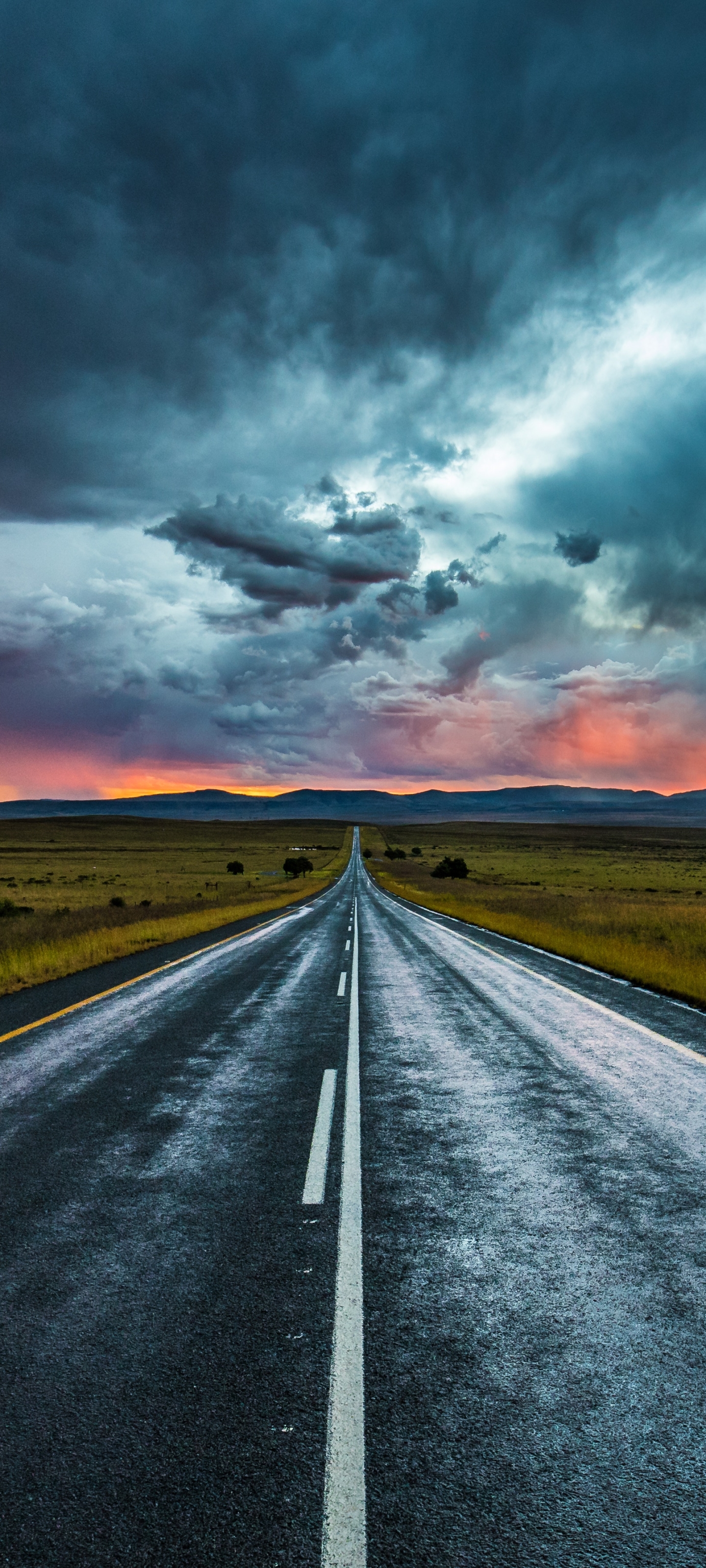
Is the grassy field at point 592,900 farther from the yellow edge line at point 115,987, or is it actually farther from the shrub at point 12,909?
the shrub at point 12,909

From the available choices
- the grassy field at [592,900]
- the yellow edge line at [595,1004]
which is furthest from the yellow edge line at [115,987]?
the grassy field at [592,900]

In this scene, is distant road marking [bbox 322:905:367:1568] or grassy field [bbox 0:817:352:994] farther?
grassy field [bbox 0:817:352:994]

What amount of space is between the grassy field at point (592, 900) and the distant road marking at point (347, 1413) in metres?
9.00

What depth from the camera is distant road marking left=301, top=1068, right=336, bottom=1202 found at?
5.36m

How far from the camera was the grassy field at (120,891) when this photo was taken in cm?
1769

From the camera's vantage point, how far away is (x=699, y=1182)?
5.41m

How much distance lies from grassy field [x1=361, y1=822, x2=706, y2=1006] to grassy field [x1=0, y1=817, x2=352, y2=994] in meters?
8.96

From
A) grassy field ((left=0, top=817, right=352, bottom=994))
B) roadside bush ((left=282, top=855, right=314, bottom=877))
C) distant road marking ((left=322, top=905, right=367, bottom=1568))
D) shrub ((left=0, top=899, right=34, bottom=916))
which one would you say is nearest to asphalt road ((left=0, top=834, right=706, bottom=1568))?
distant road marking ((left=322, top=905, right=367, bottom=1568))

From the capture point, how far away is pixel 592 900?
37.7 meters

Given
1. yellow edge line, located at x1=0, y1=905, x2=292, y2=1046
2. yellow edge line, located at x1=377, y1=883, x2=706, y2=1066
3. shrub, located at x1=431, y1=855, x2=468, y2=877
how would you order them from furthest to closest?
shrub, located at x1=431, y1=855, x2=468, y2=877, yellow edge line, located at x1=0, y1=905, x2=292, y2=1046, yellow edge line, located at x1=377, y1=883, x2=706, y2=1066

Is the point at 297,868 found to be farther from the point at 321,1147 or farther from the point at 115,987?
the point at 321,1147

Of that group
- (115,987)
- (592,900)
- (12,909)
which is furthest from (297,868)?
(115,987)

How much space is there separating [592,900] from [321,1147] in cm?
3374

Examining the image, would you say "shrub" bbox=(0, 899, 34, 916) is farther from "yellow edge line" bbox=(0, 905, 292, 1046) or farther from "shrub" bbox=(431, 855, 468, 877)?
"shrub" bbox=(431, 855, 468, 877)
